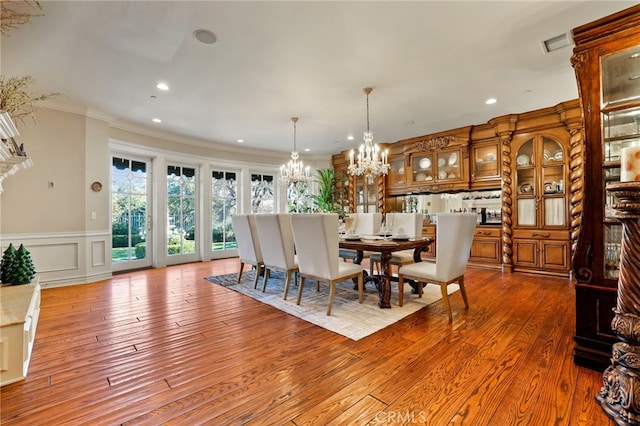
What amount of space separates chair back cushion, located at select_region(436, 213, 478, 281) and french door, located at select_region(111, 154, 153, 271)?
17.6ft

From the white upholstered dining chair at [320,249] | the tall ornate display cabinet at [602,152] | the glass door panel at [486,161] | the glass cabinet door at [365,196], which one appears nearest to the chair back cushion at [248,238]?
the white upholstered dining chair at [320,249]

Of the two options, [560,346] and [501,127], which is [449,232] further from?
[501,127]

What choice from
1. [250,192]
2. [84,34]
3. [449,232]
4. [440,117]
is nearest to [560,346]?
[449,232]

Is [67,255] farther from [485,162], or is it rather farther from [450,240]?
[485,162]

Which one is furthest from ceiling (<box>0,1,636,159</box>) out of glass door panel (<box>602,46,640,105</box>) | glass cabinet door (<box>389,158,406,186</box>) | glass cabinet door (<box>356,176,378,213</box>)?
glass cabinet door (<box>356,176,378,213</box>)

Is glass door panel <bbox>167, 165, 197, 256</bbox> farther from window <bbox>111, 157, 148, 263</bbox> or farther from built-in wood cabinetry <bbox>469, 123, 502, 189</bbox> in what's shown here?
built-in wood cabinetry <bbox>469, 123, 502, 189</bbox>

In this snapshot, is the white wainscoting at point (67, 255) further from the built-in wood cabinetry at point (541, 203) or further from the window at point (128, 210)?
the built-in wood cabinetry at point (541, 203)

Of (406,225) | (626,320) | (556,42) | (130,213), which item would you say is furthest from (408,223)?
(130,213)

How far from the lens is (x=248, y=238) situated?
3.98 meters

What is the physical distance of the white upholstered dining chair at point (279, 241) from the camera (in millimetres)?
3338

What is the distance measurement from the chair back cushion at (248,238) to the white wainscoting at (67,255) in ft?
7.72

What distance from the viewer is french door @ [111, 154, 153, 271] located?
5.18 meters

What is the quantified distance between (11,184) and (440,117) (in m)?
6.45

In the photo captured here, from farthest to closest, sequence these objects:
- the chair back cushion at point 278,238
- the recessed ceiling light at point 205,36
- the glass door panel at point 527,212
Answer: the glass door panel at point 527,212
the chair back cushion at point 278,238
the recessed ceiling light at point 205,36
